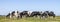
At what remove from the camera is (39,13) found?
1866cm

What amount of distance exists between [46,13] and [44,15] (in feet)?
2.75

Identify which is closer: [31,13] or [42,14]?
[42,14]

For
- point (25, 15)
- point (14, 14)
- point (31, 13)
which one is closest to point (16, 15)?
point (14, 14)

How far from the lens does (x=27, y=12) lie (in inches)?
746

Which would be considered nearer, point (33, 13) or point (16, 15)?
point (16, 15)

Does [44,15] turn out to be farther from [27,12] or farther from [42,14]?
[27,12]

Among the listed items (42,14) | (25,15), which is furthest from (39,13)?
(25,15)

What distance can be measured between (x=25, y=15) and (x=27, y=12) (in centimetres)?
85

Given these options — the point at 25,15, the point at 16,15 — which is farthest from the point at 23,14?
the point at 16,15

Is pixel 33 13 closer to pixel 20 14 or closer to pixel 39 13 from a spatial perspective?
pixel 39 13

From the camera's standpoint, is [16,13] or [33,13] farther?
[33,13]

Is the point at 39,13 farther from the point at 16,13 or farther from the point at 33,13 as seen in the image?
the point at 16,13

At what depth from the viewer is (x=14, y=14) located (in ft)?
57.0

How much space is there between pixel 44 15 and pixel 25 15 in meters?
2.45
